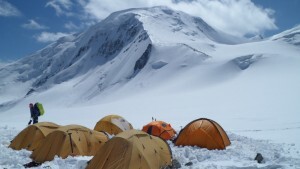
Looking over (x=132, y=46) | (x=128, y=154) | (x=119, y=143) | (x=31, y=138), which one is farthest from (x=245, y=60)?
(x=128, y=154)

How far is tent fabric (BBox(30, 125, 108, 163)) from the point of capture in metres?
14.9

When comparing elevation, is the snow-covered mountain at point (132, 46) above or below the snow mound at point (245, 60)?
above

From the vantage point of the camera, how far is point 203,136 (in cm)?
1758

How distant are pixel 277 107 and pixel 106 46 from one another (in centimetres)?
13795

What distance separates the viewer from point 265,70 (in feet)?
256

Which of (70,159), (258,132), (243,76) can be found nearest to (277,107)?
(258,132)

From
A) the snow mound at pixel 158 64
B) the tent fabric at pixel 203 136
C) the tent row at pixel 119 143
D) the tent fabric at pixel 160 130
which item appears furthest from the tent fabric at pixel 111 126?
the snow mound at pixel 158 64

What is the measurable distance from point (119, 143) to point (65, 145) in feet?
11.0

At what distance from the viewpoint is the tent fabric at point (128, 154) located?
12383 mm

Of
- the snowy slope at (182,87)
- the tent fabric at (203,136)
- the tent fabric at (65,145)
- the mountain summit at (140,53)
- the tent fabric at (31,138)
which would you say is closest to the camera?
the tent fabric at (65,145)

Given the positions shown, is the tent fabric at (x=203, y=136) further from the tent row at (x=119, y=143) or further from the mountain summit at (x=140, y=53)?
the mountain summit at (x=140, y=53)

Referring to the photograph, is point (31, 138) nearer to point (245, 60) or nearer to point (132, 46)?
point (245, 60)

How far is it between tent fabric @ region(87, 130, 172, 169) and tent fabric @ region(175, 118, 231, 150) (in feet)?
14.5

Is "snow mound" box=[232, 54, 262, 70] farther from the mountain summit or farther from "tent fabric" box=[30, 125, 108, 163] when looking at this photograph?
"tent fabric" box=[30, 125, 108, 163]
